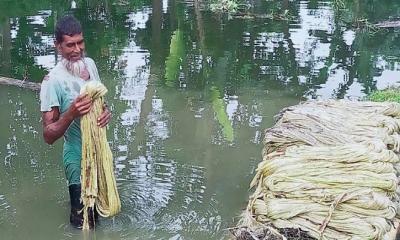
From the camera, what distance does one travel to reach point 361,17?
14.3 metres

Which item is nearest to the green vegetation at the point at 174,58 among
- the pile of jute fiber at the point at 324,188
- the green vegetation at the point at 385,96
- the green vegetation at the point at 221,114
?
the green vegetation at the point at 221,114

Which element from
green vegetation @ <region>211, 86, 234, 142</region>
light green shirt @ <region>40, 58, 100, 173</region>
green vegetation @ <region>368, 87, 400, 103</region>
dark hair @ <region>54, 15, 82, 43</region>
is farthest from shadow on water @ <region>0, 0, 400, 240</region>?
dark hair @ <region>54, 15, 82, 43</region>

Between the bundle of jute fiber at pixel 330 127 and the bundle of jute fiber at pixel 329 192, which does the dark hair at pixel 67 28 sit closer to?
the bundle of jute fiber at pixel 329 192

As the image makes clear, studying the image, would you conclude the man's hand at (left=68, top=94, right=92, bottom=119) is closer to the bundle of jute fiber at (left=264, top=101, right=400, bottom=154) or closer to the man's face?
the man's face

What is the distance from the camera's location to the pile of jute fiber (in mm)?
3432

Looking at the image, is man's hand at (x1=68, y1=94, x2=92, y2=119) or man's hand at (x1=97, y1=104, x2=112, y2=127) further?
man's hand at (x1=97, y1=104, x2=112, y2=127)

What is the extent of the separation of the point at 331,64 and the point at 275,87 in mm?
1876

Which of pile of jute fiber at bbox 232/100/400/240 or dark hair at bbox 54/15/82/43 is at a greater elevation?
dark hair at bbox 54/15/82/43

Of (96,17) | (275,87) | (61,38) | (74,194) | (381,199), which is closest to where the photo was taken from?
(381,199)

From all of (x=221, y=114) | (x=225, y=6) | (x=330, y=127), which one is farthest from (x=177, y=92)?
(x=225, y=6)

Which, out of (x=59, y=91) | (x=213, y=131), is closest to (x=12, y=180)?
(x=59, y=91)

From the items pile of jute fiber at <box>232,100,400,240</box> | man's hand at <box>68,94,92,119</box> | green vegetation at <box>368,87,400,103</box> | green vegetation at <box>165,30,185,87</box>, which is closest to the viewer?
pile of jute fiber at <box>232,100,400,240</box>

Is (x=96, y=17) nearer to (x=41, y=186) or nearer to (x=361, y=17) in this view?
(x=361, y=17)

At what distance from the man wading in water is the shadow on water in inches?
27.8
